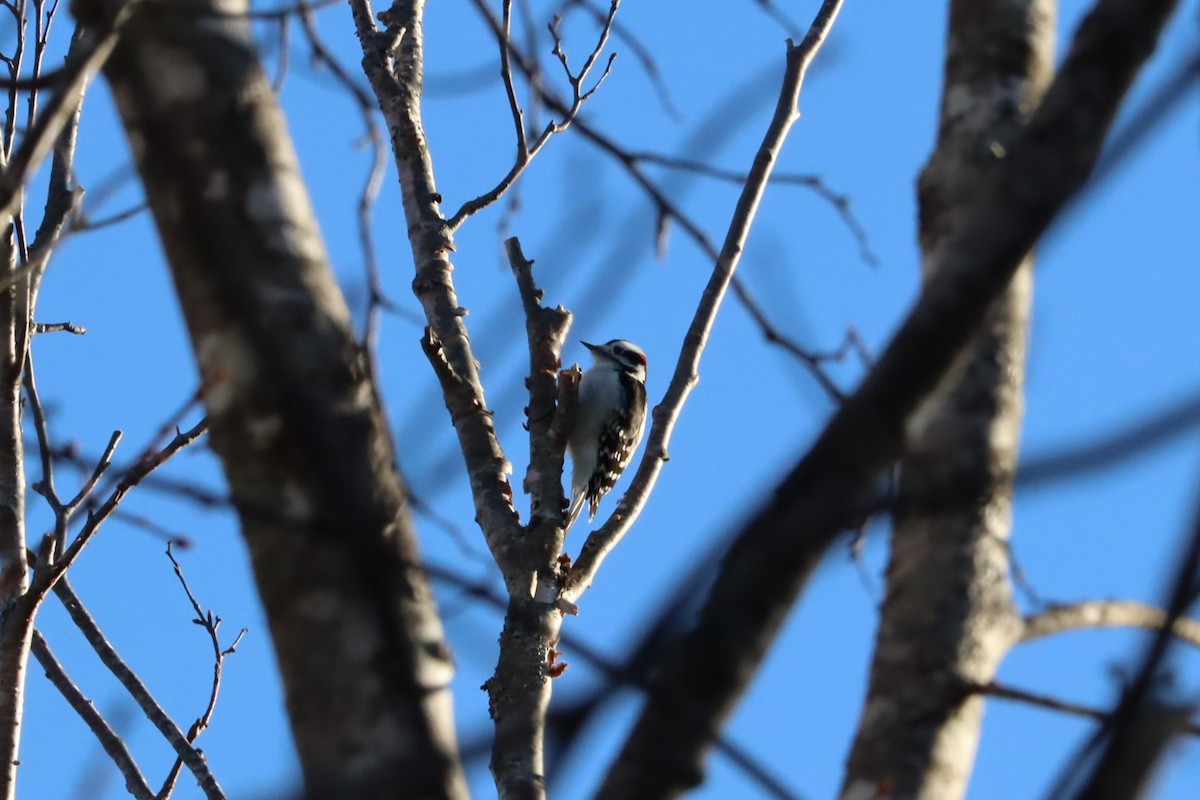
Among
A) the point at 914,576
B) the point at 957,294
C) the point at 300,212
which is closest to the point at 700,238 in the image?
the point at 914,576

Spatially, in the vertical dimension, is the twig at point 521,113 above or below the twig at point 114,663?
above

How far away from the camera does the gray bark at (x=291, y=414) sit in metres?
1.53

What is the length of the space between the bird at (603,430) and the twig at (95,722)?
4754mm


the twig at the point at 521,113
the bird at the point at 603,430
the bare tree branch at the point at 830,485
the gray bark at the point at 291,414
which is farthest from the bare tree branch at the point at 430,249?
the bird at the point at 603,430

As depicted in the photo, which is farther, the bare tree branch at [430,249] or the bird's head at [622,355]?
the bird's head at [622,355]

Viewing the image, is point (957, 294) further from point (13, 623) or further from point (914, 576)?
point (13, 623)

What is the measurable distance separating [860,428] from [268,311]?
2.31 feet

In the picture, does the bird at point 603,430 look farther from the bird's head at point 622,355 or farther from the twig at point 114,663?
the twig at point 114,663

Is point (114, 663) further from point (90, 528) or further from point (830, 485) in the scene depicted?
point (830, 485)

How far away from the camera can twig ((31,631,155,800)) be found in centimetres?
487

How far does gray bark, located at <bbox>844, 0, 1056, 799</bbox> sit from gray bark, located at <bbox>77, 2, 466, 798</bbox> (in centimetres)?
103

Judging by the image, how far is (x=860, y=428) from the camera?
1.46 metres

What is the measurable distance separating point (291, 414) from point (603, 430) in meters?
8.47

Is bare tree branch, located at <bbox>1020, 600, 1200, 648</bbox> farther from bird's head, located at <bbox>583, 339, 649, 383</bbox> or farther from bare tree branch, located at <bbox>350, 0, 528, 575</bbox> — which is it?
bird's head, located at <bbox>583, 339, 649, 383</bbox>
